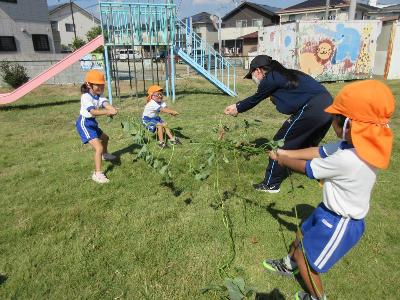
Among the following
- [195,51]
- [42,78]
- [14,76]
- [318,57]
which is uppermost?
[195,51]

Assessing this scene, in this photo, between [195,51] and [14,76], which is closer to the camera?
[195,51]

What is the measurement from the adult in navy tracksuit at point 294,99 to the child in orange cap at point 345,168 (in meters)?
1.35

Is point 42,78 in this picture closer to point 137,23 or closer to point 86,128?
point 137,23

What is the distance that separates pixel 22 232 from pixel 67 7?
54806 millimetres

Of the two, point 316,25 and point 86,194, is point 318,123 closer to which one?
point 86,194

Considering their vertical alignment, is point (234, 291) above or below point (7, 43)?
below

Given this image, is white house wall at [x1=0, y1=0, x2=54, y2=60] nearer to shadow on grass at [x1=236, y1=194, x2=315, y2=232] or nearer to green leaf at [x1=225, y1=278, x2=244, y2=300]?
shadow on grass at [x1=236, y1=194, x2=315, y2=232]

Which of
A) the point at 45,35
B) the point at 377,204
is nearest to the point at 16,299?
the point at 377,204

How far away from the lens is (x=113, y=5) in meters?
10.9

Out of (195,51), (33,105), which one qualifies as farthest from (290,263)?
(195,51)

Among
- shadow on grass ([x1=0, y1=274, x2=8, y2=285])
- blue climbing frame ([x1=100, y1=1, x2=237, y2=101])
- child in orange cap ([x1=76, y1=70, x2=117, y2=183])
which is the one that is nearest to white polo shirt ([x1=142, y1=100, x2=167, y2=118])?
child in orange cap ([x1=76, y1=70, x2=117, y2=183])

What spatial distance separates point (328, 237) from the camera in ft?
7.62

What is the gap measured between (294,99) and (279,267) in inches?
76.1

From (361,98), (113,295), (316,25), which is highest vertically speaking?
(316,25)
